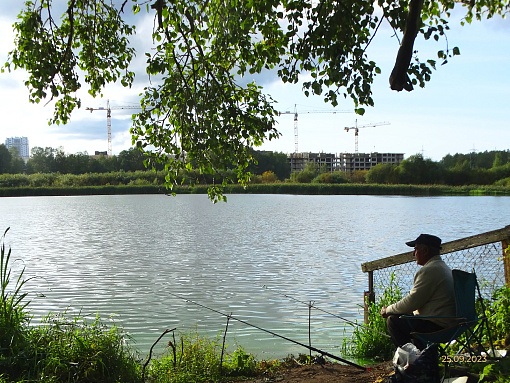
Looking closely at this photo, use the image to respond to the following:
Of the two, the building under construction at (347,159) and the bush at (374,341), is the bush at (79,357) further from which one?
the building under construction at (347,159)

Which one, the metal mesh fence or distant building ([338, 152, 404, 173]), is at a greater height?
distant building ([338, 152, 404, 173])

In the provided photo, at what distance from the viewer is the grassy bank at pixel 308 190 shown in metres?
65.4

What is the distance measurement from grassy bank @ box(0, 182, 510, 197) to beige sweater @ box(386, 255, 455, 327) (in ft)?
193

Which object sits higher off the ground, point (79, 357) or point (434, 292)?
point (434, 292)

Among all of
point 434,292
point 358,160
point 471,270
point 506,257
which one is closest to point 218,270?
point 471,270

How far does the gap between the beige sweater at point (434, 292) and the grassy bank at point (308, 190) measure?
2321 inches

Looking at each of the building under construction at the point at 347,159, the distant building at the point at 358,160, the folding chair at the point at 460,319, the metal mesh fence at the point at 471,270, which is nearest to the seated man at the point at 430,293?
the folding chair at the point at 460,319

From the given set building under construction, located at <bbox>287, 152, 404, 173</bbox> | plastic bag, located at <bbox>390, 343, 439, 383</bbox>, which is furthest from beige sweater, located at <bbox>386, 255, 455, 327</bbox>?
building under construction, located at <bbox>287, 152, 404, 173</bbox>

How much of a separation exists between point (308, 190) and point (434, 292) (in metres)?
65.2

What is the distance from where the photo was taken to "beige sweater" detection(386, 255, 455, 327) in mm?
4746

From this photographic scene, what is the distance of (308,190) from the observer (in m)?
69.8

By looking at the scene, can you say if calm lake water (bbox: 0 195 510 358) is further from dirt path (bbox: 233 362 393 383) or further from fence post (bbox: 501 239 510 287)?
fence post (bbox: 501 239 510 287)
